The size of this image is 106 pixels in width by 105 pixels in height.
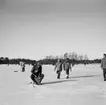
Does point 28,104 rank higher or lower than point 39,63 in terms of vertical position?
lower

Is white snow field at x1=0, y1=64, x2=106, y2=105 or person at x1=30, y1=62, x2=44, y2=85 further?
person at x1=30, y1=62, x2=44, y2=85

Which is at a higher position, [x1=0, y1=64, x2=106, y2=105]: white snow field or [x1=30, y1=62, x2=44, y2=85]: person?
[x1=30, y1=62, x2=44, y2=85]: person

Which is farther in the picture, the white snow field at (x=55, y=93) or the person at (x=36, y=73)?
the person at (x=36, y=73)

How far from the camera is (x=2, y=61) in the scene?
117 m

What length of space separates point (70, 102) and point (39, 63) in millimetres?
6437

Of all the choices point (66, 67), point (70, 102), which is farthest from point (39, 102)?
point (66, 67)

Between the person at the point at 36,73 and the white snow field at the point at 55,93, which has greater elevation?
the person at the point at 36,73

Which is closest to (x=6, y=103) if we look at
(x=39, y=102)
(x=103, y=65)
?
(x=39, y=102)

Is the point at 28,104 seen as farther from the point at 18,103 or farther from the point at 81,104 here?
the point at 81,104

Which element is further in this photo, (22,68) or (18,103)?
(22,68)

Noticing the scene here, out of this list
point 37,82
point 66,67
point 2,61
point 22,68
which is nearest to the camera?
point 37,82

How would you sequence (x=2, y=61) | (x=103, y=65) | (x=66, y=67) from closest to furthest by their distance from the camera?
(x=103, y=65)
(x=66, y=67)
(x=2, y=61)

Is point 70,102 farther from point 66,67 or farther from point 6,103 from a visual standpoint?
point 66,67

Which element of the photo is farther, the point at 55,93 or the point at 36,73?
the point at 36,73
